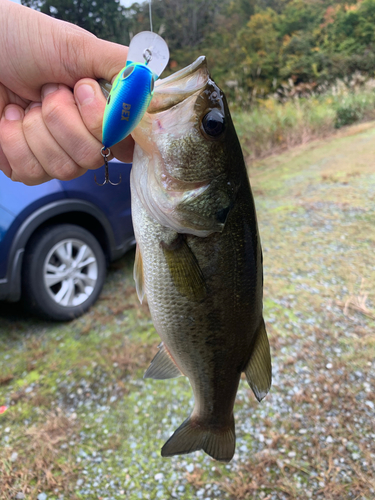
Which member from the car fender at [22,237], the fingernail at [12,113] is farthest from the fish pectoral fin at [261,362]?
the car fender at [22,237]

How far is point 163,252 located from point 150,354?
6.51 ft

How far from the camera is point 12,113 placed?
4.53ft

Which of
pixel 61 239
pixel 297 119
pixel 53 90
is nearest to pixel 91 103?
pixel 53 90

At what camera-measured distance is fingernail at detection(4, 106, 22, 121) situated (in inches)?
54.0

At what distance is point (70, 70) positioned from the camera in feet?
4.10

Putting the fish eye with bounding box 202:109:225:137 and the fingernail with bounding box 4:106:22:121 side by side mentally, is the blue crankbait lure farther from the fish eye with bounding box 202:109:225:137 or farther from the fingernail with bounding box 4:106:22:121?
the fingernail with bounding box 4:106:22:121

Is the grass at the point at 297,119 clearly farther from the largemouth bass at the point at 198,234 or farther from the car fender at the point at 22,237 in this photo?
the largemouth bass at the point at 198,234

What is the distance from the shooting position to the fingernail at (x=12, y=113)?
1.37 metres

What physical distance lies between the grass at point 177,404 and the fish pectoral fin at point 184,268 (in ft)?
4.91

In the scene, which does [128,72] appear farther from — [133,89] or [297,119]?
[297,119]

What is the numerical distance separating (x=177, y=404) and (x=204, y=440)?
4.00ft

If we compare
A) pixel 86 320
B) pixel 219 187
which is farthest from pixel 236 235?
pixel 86 320

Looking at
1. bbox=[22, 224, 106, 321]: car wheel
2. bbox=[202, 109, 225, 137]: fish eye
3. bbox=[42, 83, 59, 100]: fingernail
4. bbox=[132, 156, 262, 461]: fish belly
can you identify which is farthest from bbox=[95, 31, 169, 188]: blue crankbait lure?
bbox=[22, 224, 106, 321]: car wheel

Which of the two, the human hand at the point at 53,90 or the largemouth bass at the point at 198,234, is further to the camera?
the human hand at the point at 53,90
